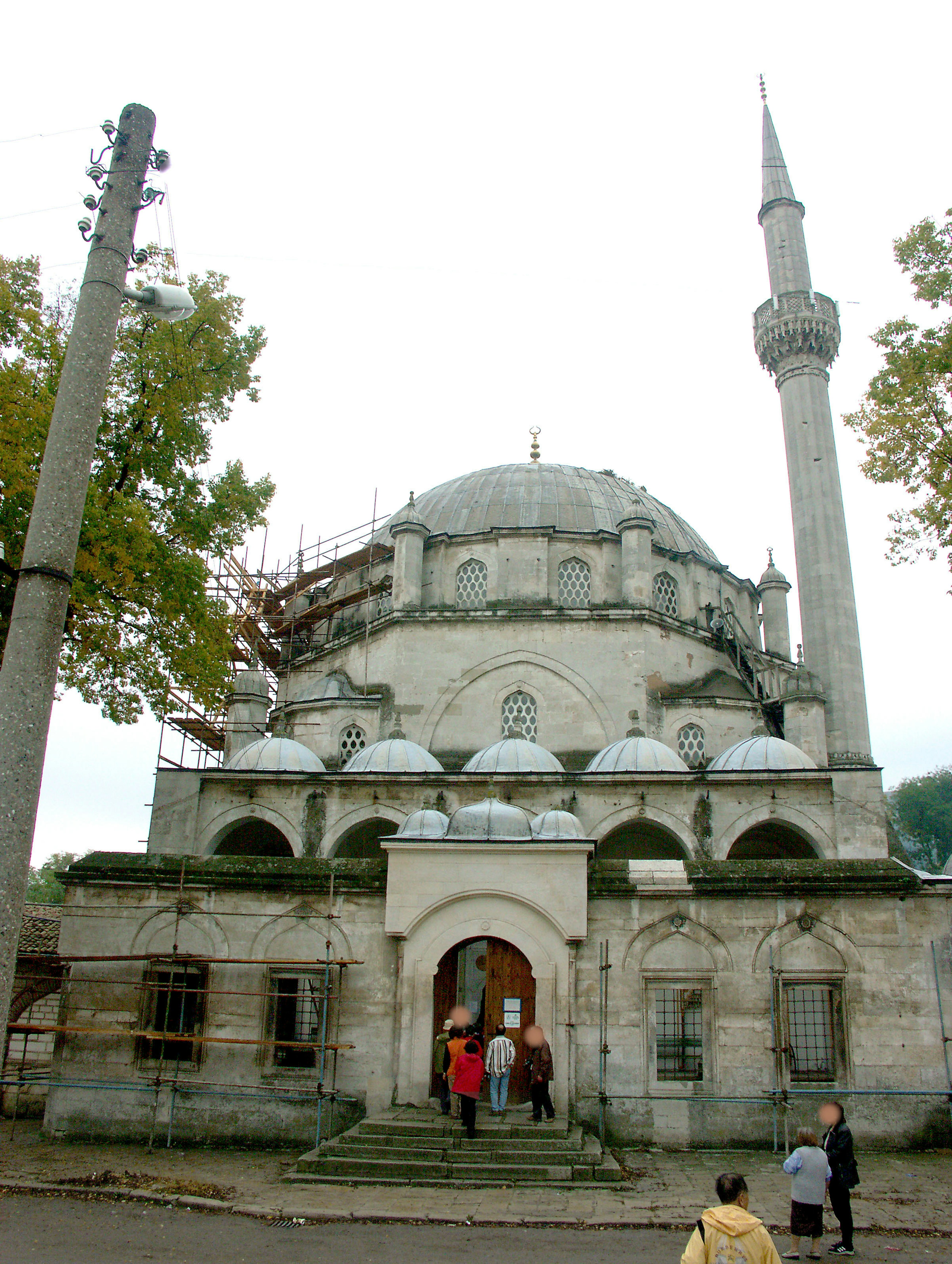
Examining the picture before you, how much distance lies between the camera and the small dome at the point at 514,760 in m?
20.3

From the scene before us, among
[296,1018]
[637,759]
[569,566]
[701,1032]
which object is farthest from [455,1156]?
[569,566]

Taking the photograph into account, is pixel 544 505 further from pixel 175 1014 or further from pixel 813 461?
pixel 175 1014

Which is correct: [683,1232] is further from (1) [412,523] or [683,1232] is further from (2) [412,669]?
(1) [412,523]

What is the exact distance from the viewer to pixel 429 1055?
1301 cm

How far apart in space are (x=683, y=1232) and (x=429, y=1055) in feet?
15.4

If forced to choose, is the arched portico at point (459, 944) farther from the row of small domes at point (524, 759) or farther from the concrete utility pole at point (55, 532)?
the concrete utility pole at point (55, 532)

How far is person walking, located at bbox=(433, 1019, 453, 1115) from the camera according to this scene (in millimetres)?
12383

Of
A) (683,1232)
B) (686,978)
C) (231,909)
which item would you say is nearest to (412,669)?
(231,909)

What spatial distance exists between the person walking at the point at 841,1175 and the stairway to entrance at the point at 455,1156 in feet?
8.99

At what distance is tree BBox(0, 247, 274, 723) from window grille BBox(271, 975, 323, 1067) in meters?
4.35

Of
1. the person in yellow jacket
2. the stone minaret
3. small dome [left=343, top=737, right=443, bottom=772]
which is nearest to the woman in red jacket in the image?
the person in yellow jacket

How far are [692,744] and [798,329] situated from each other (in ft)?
49.7

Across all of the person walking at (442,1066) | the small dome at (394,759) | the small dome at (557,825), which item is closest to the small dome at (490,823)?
the small dome at (557,825)

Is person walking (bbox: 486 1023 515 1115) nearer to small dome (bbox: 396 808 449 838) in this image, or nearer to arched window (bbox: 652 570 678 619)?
small dome (bbox: 396 808 449 838)
